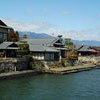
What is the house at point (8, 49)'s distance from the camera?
4941cm

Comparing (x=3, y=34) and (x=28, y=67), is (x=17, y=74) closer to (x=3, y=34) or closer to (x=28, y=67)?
(x=28, y=67)

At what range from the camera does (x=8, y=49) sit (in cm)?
4988

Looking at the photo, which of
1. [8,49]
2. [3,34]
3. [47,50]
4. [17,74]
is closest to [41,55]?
[47,50]

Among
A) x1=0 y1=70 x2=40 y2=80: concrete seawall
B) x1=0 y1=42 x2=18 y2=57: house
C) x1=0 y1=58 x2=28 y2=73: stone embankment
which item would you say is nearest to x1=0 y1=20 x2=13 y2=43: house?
x1=0 y1=42 x2=18 y2=57: house

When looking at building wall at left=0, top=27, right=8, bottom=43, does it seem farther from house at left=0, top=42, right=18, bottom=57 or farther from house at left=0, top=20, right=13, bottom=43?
house at left=0, top=42, right=18, bottom=57

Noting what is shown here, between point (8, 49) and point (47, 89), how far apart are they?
19.9 metres

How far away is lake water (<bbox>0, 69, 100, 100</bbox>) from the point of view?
27.9 metres

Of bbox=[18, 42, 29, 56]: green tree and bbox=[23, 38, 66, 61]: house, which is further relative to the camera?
bbox=[23, 38, 66, 61]: house

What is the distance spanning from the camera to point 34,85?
34594 mm

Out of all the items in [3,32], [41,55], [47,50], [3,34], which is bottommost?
[41,55]

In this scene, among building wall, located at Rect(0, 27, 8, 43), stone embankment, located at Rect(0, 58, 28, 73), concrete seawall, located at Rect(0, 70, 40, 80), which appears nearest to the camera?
concrete seawall, located at Rect(0, 70, 40, 80)

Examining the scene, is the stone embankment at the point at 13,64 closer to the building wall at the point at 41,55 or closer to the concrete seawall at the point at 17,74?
the concrete seawall at the point at 17,74

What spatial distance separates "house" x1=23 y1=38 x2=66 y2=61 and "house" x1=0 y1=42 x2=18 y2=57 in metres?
4.34

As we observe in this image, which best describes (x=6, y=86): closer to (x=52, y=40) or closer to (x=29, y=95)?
(x=29, y=95)
